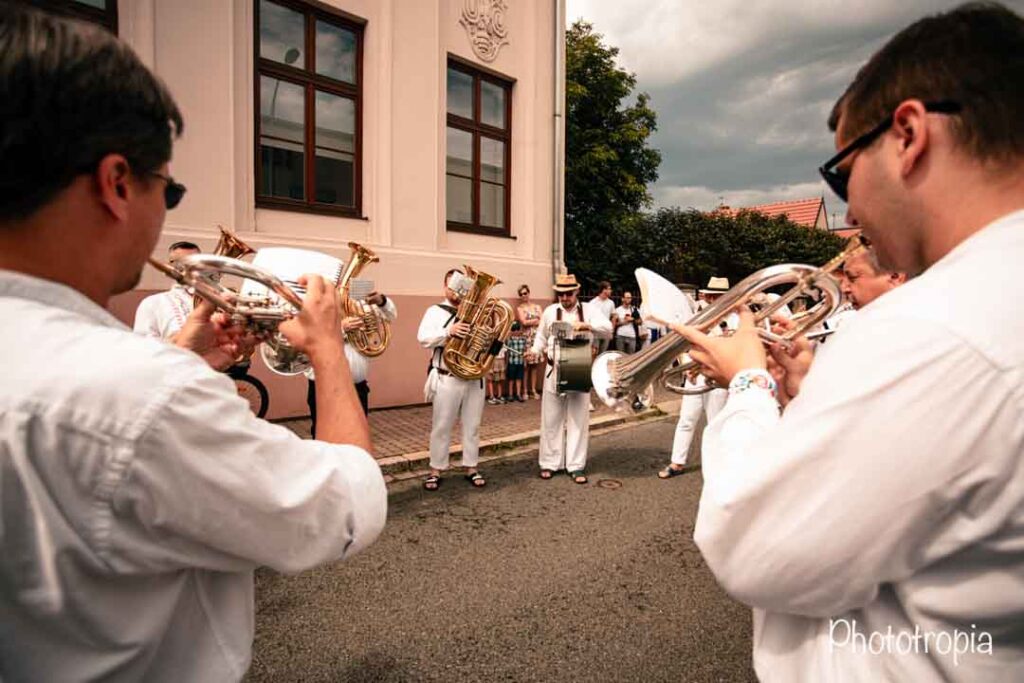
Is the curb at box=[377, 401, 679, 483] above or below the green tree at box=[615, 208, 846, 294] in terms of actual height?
below

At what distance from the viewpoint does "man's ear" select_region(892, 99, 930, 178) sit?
968 mm

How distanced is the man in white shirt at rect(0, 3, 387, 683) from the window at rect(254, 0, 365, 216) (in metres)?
6.95

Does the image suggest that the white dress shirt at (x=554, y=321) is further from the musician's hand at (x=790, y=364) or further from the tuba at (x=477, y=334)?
the musician's hand at (x=790, y=364)

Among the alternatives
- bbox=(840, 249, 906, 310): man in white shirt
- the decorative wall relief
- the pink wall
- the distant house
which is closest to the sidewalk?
the pink wall

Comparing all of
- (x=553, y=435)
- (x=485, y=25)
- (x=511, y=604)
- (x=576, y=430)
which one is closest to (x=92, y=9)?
(x=485, y=25)

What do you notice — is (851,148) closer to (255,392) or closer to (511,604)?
(511,604)

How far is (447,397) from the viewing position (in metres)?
5.46

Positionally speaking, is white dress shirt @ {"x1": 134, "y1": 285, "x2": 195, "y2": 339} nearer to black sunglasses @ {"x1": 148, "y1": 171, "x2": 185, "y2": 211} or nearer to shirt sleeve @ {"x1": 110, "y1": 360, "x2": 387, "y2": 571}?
black sunglasses @ {"x1": 148, "y1": 171, "x2": 185, "y2": 211}

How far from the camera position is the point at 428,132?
856cm

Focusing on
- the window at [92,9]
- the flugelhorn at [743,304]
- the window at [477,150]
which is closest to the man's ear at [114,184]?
the flugelhorn at [743,304]

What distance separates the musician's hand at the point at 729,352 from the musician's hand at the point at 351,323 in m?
2.93

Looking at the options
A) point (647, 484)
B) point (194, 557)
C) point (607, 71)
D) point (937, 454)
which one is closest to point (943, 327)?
point (937, 454)

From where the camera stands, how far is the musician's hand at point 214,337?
1.71 m

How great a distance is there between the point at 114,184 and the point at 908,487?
4.16 feet
